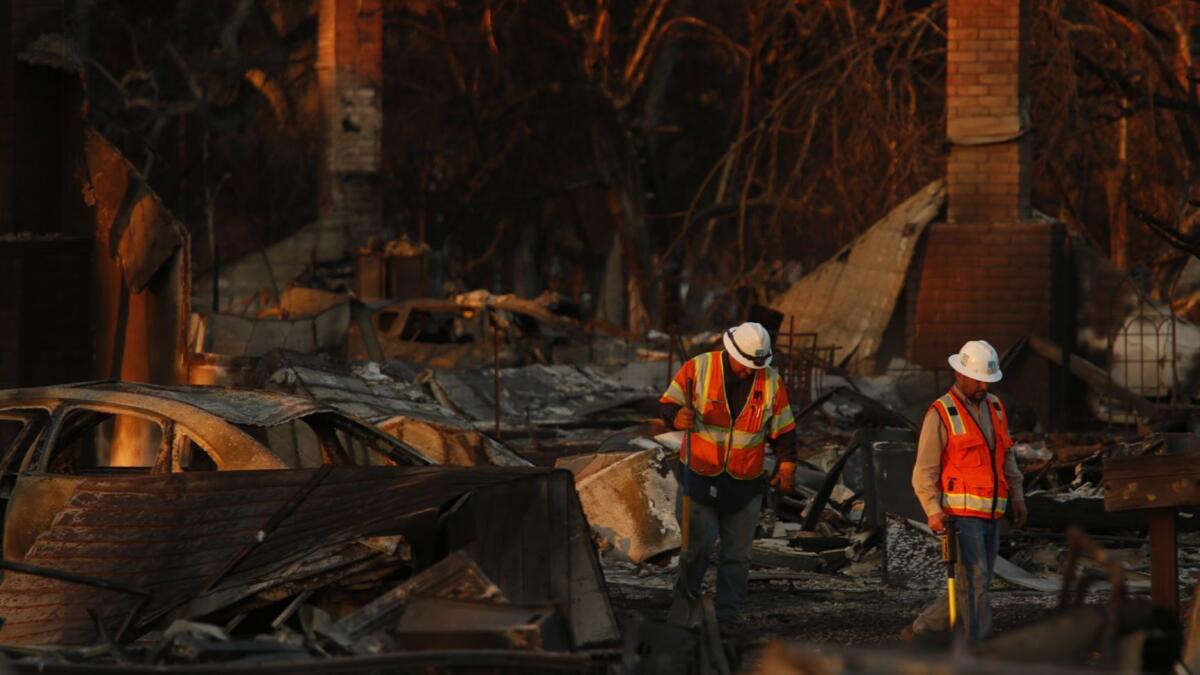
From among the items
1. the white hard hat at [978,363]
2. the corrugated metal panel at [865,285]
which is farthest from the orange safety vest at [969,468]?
the corrugated metal panel at [865,285]

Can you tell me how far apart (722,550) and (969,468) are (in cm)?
179

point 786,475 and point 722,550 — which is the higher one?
point 786,475

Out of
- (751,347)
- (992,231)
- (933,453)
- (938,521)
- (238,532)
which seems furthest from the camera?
(992,231)

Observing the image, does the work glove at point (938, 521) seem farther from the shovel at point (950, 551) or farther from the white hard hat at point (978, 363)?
the white hard hat at point (978, 363)

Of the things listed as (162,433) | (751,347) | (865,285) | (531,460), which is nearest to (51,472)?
(162,433)

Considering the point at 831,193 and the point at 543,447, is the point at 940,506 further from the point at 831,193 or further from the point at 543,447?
the point at 831,193

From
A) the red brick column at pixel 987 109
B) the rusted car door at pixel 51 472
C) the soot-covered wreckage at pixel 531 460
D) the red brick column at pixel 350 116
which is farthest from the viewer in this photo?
the red brick column at pixel 350 116

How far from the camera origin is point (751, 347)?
38.6 ft

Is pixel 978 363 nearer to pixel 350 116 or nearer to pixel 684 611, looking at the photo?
pixel 684 611

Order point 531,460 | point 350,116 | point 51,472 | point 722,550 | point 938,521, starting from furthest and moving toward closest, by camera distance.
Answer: point 350,116
point 531,460
point 722,550
point 51,472
point 938,521

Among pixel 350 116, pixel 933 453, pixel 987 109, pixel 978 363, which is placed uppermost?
pixel 350 116

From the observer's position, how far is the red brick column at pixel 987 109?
20.6m

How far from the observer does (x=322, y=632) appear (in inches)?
343

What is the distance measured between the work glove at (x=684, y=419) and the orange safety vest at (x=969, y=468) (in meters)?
1.54
